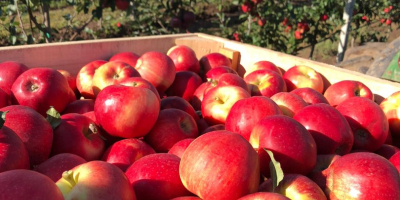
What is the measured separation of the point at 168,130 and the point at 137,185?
1.82 feet

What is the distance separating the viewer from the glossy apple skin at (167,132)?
1840mm

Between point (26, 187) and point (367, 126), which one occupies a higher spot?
point (26, 187)

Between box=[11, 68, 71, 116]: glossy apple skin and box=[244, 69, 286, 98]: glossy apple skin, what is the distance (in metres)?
1.26

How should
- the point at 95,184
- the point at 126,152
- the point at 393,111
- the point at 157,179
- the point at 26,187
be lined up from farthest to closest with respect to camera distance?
1. the point at 393,111
2. the point at 126,152
3. the point at 157,179
4. the point at 95,184
5. the point at 26,187

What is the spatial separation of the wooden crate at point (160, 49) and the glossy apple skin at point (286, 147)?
1.33 meters

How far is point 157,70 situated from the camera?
8.15ft

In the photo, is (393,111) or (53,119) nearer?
(53,119)

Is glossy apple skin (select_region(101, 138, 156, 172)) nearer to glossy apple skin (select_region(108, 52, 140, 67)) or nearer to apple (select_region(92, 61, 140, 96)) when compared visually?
apple (select_region(92, 61, 140, 96))

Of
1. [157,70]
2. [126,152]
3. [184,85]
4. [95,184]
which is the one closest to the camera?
[95,184]

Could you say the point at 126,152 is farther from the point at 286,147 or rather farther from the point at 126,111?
the point at 286,147

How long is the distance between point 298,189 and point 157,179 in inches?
19.3

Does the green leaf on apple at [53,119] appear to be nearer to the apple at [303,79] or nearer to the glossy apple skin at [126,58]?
the glossy apple skin at [126,58]

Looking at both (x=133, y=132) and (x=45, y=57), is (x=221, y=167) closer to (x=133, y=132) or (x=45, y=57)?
(x=133, y=132)

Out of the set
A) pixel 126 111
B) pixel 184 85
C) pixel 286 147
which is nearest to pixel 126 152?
pixel 126 111
